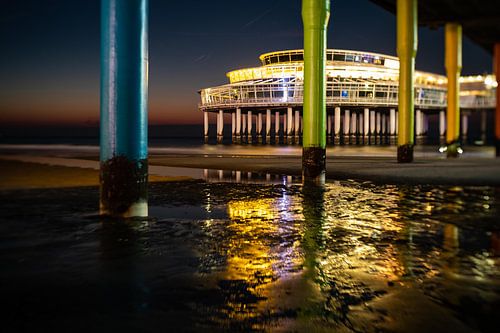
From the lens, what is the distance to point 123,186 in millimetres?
6637

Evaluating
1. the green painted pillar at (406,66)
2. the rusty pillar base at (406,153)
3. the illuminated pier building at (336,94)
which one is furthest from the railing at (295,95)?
the green painted pillar at (406,66)

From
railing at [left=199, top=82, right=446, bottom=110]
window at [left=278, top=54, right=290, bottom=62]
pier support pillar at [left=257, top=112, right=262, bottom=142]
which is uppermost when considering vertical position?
window at [left=278, top=54, right=290, bottom=62]

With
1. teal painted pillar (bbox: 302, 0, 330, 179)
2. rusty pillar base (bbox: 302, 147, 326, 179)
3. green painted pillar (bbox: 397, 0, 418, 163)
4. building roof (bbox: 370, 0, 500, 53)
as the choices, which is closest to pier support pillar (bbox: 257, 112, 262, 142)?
building roof (bbox: 370, 0, 500, 53)

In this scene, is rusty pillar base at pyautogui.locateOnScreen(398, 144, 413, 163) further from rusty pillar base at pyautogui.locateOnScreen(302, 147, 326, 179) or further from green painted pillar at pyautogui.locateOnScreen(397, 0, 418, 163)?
rusty pillar base at pyautogui.locateOnScreen(302, 147, 326, 179)

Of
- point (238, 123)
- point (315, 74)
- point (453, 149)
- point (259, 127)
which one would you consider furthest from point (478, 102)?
point (315, 74)

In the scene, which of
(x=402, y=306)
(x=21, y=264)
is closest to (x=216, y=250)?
(x=21, y=264)

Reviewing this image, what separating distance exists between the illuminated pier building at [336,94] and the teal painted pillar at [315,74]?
185 ft

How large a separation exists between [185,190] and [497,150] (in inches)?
864

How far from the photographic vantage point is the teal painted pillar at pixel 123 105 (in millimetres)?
6383

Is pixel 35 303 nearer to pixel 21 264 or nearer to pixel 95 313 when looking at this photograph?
pixel 95 313

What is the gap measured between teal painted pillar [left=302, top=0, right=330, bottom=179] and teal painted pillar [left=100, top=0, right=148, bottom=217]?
603 centimetres

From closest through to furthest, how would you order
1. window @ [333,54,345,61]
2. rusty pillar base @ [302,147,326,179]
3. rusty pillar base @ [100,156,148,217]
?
rusty pillar base @ [100,156,148,217] < rusty pillar base @ [302,147,326,179] < window @ [333,54,345,61]

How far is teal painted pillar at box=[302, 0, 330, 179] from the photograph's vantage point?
1187cm

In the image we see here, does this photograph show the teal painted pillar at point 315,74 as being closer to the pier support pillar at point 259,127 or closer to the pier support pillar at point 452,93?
the pier support pillar at point 452,93
